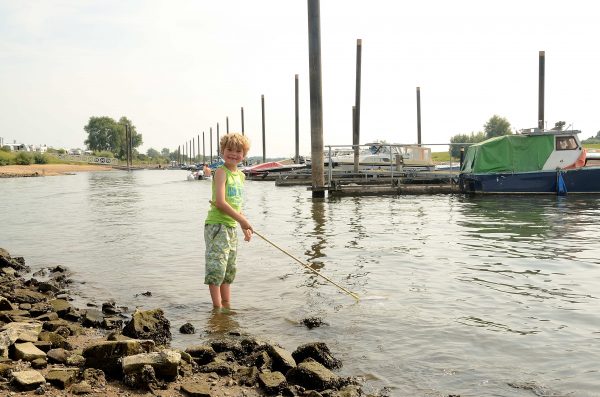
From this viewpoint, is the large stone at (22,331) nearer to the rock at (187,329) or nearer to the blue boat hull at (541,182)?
the rock at (187,329)

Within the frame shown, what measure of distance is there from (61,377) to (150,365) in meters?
0.60

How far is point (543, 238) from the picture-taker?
11156 mm

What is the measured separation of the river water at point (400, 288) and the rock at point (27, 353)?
4.60 ft

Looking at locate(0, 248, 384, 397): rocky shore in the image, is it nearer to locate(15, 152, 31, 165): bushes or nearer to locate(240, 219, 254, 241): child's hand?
locate(240, 219, 254, 241): child's hand

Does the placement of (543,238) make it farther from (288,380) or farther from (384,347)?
(288,380)

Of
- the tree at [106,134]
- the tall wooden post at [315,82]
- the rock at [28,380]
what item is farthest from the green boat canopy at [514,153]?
the tree at [106,134]

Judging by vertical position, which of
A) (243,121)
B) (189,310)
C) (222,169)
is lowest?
(189,310)

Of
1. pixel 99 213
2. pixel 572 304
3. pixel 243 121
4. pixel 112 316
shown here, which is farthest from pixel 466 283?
pixel 243 121

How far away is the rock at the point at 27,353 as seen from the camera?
4180mm

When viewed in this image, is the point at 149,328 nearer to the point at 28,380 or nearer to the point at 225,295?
the point at 225,295

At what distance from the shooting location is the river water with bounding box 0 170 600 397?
4422 millimetres

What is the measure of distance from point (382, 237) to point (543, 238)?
3.28 metres

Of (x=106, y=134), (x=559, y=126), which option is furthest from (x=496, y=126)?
(x=106, y=134)

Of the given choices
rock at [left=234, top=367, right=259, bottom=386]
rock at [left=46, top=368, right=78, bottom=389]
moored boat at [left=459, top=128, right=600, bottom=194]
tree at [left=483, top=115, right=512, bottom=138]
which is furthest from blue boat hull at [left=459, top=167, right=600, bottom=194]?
tree at [left=483, top=115, right=512, bottom=138]
